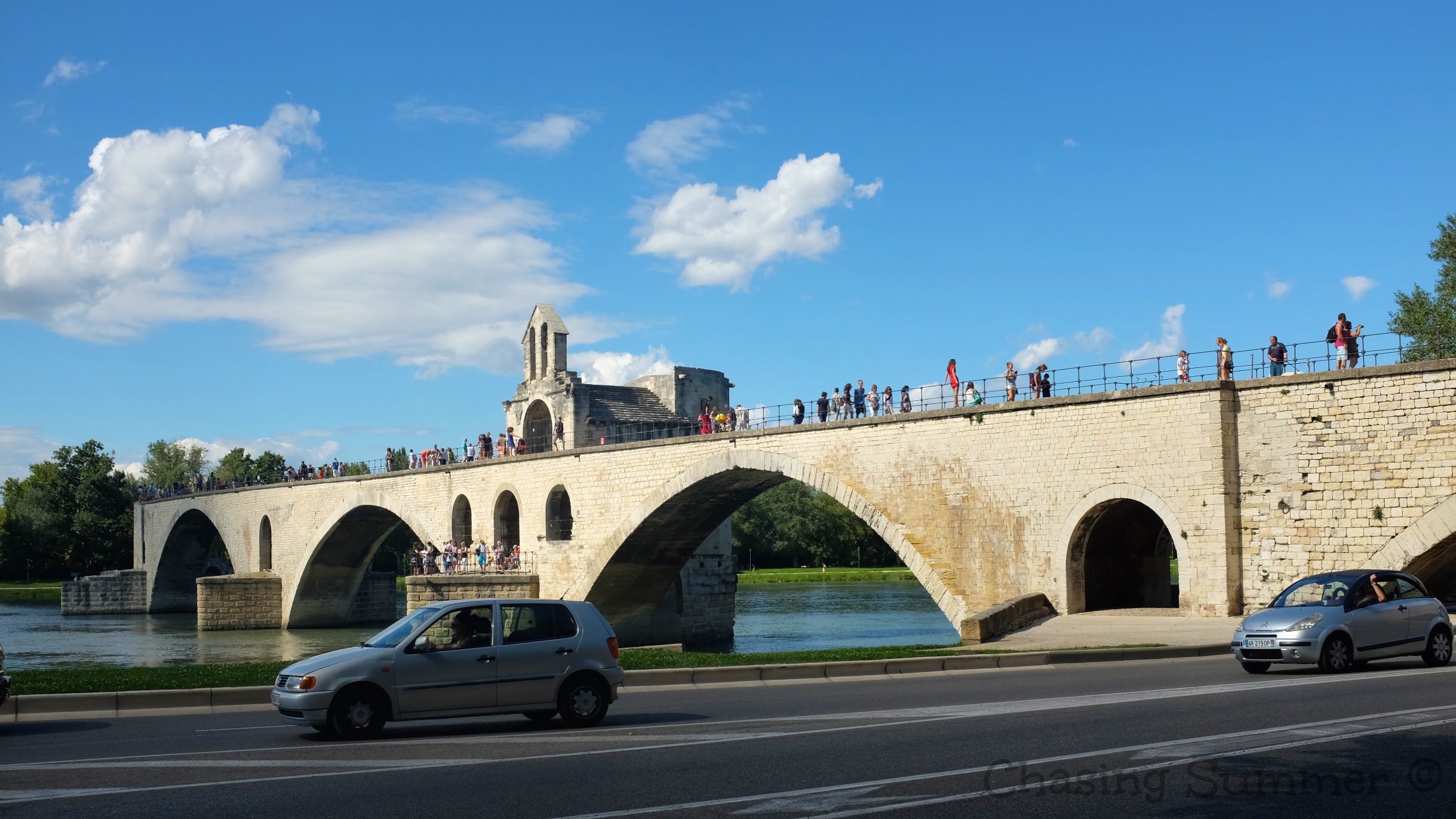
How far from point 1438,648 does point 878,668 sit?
6366 millimetres

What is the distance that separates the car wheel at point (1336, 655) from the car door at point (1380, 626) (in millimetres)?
109

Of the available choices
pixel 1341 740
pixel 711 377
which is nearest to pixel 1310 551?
pixel 1341 740

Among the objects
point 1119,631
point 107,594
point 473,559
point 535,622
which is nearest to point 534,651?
point 535,622

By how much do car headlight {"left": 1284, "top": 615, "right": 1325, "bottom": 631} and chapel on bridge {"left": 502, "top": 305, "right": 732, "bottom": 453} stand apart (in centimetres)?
3222

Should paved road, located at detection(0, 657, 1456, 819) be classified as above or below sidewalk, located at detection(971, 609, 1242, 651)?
above

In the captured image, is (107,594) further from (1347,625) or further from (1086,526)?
(1347,625)

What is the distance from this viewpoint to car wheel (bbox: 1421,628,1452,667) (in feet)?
45.4

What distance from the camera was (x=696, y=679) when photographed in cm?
1455

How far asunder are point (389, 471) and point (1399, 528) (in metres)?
38.4

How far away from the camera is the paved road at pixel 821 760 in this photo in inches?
257

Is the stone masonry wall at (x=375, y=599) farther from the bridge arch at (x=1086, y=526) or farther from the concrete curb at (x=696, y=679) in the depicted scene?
the concrete curb at (x=696, y=679)

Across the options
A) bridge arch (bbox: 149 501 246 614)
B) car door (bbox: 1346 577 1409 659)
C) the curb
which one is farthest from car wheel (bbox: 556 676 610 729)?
bridge arch (bbox: 149 501 246 614)

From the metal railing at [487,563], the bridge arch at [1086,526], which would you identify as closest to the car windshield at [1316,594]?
the bridge arch at [1086,526]

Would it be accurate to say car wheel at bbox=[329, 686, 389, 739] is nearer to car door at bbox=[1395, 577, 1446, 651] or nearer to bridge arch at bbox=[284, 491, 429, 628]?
car door at bbox=[1395, 577, 1446, 651]
